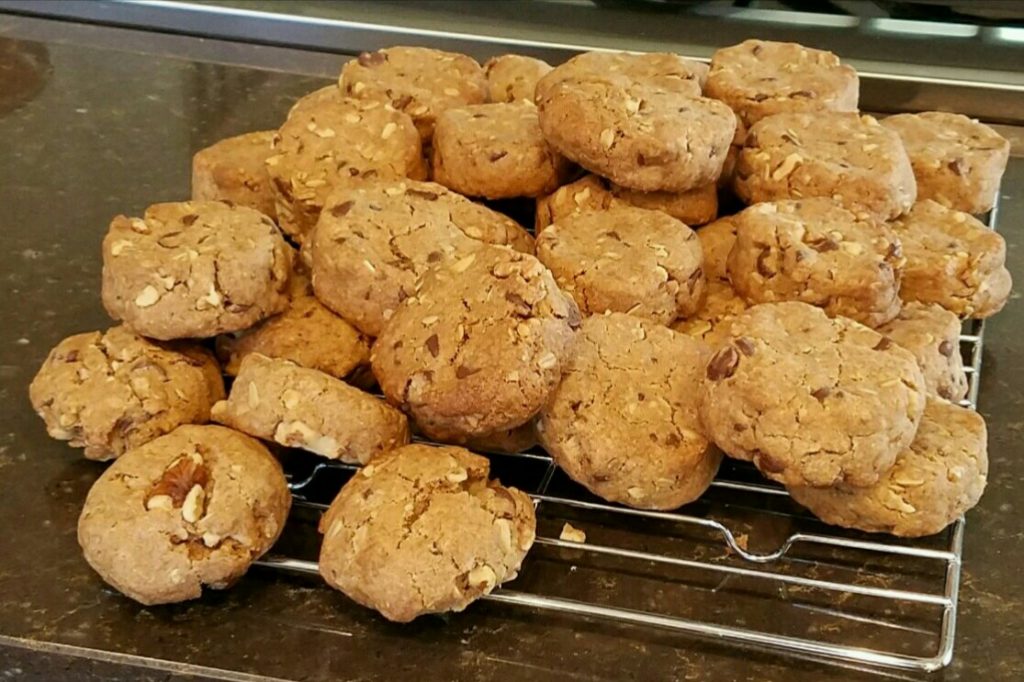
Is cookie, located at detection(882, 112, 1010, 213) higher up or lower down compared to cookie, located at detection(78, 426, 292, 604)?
higher up

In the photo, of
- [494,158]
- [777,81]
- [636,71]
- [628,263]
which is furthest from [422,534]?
A: [777,81]

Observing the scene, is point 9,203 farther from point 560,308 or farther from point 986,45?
point 986,45

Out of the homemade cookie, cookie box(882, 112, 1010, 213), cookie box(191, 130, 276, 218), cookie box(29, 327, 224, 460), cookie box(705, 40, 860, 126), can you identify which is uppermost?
cookie box(705, 40, 860, 126)

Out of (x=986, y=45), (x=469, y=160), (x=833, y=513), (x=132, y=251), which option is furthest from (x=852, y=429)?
(x=986, y=45)

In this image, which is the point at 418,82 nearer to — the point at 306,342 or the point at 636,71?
the point at 636,71

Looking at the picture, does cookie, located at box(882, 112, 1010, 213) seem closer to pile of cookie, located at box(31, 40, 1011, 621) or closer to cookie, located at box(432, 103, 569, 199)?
pile of cookie, located at box(31, 40, 1011, 621)

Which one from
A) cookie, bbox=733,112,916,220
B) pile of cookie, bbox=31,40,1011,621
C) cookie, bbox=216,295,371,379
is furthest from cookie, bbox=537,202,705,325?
cookie, bbox=216,295,371,379
